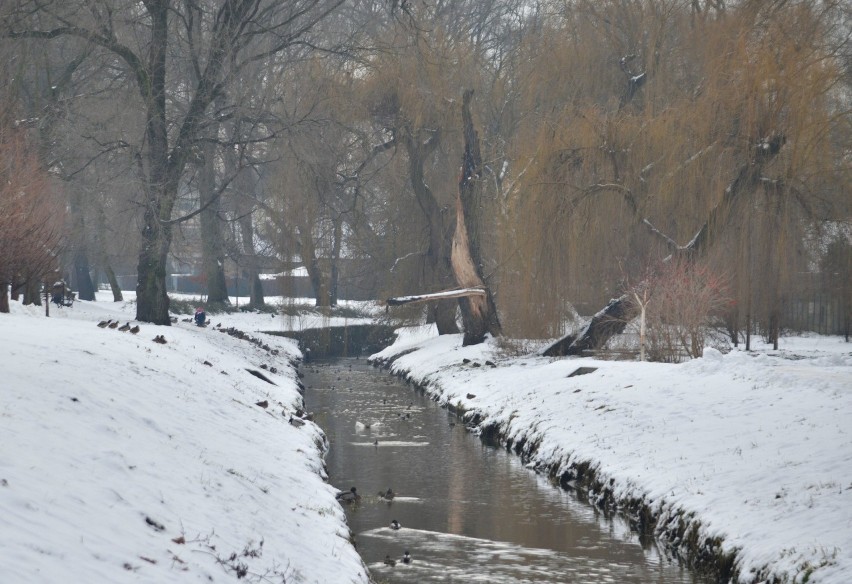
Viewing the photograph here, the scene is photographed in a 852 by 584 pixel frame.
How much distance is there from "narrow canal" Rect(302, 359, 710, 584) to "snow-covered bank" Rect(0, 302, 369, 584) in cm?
76

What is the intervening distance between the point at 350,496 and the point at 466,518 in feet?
5.34

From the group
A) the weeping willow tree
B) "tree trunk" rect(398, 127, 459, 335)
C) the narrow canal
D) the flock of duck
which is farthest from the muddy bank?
"tree trunk" rect(398, 127, 459, 335)

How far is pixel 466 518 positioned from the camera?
11688 millimetres

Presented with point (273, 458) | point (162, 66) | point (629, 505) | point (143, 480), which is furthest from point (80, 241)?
point (143, 480)

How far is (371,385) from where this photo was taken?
91.7ft

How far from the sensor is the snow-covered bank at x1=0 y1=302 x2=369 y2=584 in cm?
572

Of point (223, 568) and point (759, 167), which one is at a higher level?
point (759, 167)

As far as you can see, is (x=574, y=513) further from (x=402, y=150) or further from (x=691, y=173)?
(x=402, y=150)

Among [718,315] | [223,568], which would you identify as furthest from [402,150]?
[223,568]

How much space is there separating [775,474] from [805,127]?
11.9m

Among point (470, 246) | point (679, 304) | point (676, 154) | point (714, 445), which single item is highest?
point (676, 154)

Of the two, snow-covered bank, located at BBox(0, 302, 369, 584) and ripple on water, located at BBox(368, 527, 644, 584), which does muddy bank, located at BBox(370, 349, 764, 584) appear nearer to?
ripple on water, located at BBox(368, 527, 644, 584)

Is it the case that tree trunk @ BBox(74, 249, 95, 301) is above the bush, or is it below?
above

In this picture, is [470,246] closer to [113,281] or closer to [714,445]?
[714,445]
